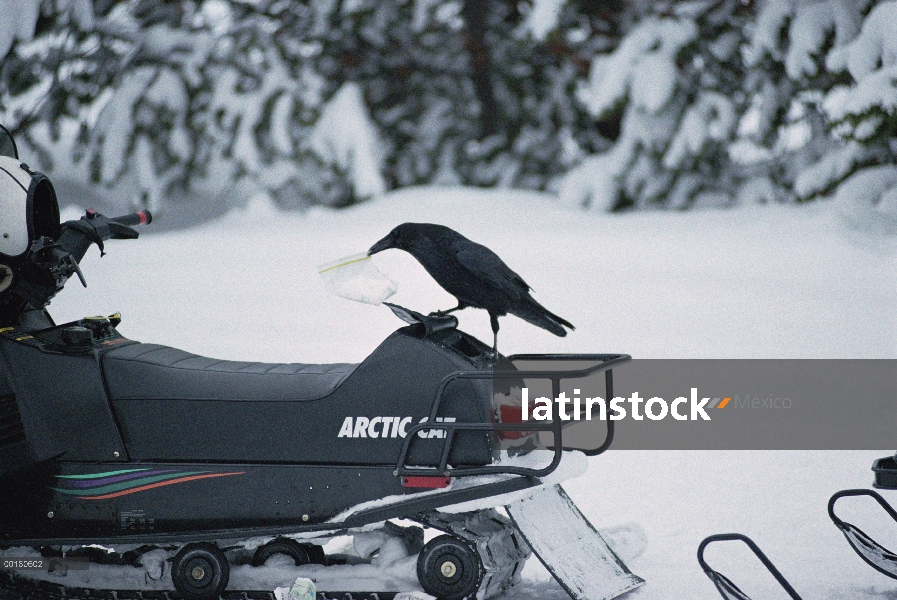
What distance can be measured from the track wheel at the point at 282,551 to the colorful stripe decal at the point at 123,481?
0.22m

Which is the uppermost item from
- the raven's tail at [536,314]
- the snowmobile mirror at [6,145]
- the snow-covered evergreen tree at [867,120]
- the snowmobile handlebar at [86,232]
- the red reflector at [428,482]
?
the snow-covered evergreen tree at [867,120]

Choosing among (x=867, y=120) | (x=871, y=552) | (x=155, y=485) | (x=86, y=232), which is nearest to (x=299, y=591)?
(x=155, y=485)

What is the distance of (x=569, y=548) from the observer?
87.4 inches

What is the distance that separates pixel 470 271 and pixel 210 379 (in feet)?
2.24

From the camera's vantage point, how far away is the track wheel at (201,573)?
7.04ft

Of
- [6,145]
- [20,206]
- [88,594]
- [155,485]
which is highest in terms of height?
[6,145]

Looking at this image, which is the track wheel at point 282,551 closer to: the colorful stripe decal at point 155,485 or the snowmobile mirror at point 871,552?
the colorful stripe decal at point 155,485

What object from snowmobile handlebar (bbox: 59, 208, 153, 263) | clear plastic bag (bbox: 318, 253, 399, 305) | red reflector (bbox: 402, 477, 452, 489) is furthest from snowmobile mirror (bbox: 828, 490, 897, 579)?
snowmobile handlebar (bbox: 59, 208, 153, 263)

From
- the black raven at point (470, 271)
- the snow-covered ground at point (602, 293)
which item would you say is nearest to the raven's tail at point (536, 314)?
the black raven at point (470, 271)

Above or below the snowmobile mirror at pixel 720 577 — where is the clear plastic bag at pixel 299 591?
below

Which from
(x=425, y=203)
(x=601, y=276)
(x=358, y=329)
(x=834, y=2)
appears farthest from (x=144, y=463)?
(x=834, y=2)

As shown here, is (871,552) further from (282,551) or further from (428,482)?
(282,551)

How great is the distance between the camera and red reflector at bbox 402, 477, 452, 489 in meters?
2.04

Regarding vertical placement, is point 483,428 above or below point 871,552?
above
